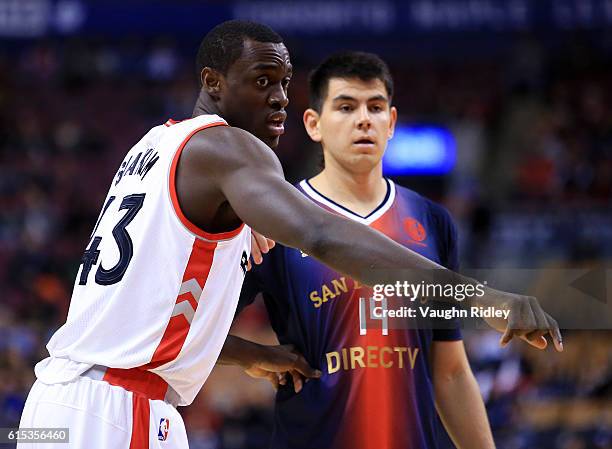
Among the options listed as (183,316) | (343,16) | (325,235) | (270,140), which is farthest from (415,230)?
(343,16)

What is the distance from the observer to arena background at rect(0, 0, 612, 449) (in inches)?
425

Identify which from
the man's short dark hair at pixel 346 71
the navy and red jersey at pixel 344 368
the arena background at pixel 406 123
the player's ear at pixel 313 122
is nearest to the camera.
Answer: the navy and red jersey at pixel 344 368

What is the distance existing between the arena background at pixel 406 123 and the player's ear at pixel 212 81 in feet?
23.2

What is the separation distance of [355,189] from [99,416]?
6.37ft

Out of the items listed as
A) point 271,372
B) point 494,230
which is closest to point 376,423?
point 271,372

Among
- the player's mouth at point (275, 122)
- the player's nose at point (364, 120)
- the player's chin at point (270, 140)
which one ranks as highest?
the player's nose at point (364, 120)

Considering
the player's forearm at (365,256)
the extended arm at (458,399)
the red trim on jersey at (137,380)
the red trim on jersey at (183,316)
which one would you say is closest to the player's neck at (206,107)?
the red trim on jersey at (183,316)

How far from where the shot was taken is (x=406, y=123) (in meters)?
17.7

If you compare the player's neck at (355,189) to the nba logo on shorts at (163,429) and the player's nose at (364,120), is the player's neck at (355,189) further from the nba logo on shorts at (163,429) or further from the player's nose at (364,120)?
the nba logo on shorts at (163,429)

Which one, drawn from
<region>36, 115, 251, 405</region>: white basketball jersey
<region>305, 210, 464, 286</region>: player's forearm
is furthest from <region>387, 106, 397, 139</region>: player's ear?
<region>305, 210, 464, 286</region>: player's forearm

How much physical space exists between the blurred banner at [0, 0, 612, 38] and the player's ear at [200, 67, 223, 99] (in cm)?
1010

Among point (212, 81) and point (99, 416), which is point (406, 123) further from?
point (99, 416)

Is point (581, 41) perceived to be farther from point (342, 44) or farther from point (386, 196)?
point (386, 196)

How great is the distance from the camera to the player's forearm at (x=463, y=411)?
4488 mm
